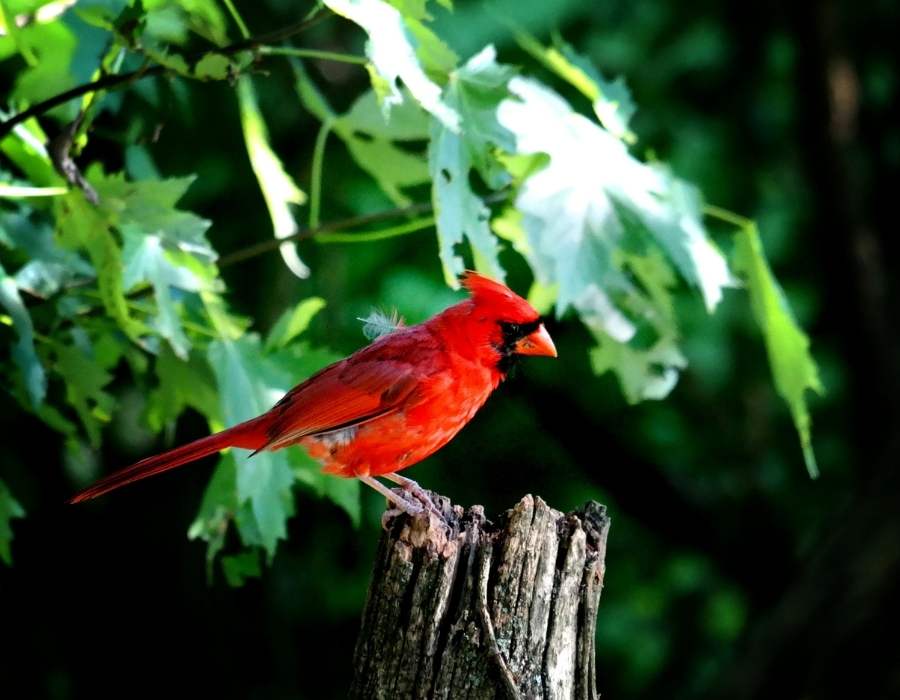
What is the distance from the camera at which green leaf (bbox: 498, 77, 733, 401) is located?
2084 mm

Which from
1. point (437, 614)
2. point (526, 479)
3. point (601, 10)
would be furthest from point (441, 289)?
point (437, 614)

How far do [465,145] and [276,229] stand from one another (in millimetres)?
584

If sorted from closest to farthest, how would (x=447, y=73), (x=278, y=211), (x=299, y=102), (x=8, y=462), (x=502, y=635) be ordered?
(x=502, y=635), (x=447, y=73), (x=278, y=211), (x=8, y=462), (x=299, y=102)

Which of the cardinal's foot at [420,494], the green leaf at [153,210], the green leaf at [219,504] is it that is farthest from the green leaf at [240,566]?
the green leaf at [153,210]

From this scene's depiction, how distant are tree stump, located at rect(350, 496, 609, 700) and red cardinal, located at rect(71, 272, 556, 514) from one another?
1.04 ft

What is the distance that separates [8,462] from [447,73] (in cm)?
281

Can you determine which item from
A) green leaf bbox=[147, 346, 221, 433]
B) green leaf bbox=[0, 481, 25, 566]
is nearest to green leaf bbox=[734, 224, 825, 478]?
green leaf bbox=[147, 346, 221, 433]

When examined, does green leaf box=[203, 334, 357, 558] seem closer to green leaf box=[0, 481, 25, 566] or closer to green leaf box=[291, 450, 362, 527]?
green leaf box=[291, 450, 362, 527]

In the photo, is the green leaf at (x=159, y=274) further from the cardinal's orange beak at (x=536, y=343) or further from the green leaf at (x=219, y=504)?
the cardinal's orange beak at (x=536, y=343)

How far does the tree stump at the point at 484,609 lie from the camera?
1861 millimetres

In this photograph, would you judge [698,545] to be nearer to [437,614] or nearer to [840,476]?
[840,476]

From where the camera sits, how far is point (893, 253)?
5125 millimetres

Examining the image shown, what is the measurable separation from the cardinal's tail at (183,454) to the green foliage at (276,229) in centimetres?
9

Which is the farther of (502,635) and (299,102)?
(299,102)
